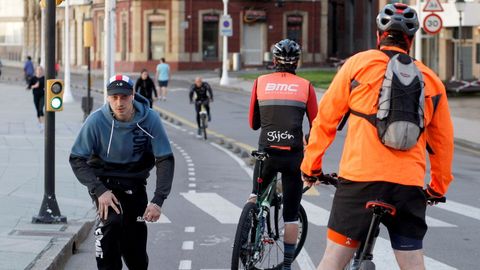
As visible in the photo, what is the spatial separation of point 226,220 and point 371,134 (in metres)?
7.44

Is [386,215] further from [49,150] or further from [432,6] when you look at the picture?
[432,6]

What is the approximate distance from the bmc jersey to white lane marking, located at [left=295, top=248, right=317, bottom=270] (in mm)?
1385

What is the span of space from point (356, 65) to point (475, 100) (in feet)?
112

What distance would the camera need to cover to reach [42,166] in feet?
61.1

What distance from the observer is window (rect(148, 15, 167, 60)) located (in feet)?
235

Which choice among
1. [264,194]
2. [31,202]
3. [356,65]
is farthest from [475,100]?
[356,65]

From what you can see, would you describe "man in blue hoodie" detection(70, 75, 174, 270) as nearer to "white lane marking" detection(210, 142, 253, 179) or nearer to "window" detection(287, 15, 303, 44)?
"white lane marking" detection(210, 142, 253, 179)

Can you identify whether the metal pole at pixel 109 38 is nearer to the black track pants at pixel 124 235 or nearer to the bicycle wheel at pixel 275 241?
the bicycle wheel at pixel 275 241

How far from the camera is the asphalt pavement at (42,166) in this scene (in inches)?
394

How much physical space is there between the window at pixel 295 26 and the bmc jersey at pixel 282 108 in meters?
66.3

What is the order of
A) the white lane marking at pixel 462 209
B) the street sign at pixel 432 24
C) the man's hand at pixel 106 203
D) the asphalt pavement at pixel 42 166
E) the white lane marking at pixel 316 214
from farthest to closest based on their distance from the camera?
the street sign at pixel 432 24
the white lane marking at pixel 462 209
the white lane marking at pixel 316 214
the asphalt pavement at pixel 42 166
the man's hand at pixel 106 203

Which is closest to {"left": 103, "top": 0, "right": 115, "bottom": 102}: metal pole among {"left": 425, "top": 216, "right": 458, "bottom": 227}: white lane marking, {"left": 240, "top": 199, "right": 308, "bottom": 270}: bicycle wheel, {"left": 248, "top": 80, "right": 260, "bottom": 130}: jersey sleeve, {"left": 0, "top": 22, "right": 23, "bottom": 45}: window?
{"left": 425, "top": 216, "right": 458, "bottom": 227}: white lane marking

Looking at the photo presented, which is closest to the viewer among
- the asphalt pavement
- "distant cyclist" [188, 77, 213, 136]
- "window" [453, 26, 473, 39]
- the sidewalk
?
the sidewalk

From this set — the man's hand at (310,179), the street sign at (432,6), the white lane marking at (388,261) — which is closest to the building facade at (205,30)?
the street sign at (432,6)
